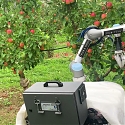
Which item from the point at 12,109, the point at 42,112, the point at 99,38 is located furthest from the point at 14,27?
the point at 42,112

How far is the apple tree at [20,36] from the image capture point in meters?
3.96

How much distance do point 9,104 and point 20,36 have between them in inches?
47.5

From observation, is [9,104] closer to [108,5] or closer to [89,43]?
[108,5]

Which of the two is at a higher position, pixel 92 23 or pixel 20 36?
pixel 92 23

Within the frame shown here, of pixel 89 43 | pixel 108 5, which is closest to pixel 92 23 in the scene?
pixel 108 5

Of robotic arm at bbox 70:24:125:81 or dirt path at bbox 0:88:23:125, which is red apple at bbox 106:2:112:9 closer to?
robotic arm at bbox 70:24:125:81

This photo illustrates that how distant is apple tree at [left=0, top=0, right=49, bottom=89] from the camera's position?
3.96 meters

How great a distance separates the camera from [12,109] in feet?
15.0

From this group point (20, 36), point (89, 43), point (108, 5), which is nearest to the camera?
point (89, 43)

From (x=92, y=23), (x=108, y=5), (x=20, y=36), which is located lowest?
(x=20, y=36)

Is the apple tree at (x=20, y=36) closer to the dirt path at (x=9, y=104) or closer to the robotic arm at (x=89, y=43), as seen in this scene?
the dirt path at (x=9, y=104)

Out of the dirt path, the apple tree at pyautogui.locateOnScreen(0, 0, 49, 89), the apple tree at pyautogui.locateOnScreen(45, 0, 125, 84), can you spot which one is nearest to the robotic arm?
the apple tree at pyautogui.locateOnScreen(45, 0, 125, 84)

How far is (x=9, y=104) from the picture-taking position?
4.77m

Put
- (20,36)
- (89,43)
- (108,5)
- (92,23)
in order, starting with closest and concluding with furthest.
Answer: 1. (89,43)
2. (108,5)
3. (92,23)
4. (20,36)
